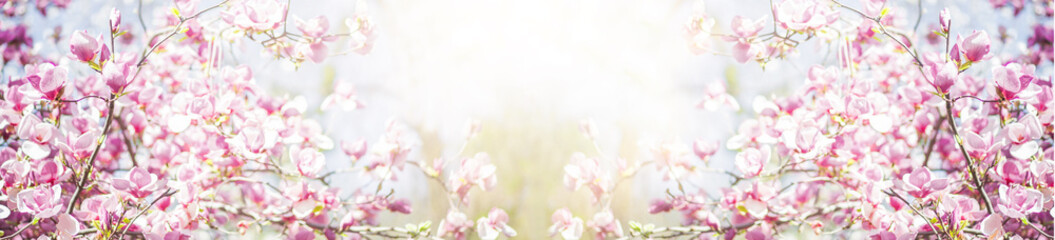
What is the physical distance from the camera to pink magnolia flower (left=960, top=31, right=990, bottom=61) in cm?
126

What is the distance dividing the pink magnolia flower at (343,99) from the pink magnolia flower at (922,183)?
1.26 meters

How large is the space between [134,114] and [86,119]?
0.27m

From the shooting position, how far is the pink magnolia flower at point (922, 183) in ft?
4.26

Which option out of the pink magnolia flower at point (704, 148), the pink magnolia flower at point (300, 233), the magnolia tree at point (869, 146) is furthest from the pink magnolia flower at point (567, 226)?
the pink magnolia flower at point (300, 233)

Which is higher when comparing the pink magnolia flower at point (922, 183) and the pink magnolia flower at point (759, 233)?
the pink magnolia flower at point (922, 183)

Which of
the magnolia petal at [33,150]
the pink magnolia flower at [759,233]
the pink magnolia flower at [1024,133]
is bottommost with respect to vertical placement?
the pink magnolia flower at [759,233]

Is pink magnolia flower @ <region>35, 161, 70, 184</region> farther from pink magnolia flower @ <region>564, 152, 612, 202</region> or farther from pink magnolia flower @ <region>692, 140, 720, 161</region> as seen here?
pink magnolia flower @ <region>692, 140, 720, 161</region>

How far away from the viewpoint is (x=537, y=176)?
1.85 m

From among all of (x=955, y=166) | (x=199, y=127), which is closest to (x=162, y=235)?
(x=199, y=127)

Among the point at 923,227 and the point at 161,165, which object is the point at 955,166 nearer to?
the point at 923,227

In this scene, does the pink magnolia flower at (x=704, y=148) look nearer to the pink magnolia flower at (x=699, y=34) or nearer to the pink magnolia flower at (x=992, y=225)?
the pink magnolia flower at (x=699, y=34)

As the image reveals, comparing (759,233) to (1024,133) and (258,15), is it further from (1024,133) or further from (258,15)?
(258,15)

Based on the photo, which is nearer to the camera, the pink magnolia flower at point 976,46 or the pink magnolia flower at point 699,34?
the pink magnolia flower at point 976,46

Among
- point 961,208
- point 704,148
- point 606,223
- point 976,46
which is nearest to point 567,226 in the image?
point 606,223
